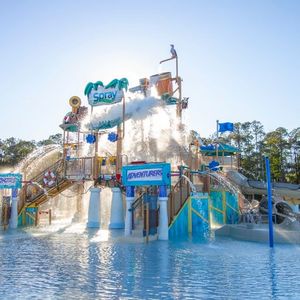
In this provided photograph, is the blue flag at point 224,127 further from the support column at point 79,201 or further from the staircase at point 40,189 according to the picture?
the support column at point 79,201

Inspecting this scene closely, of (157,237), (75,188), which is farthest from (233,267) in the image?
(75,188)

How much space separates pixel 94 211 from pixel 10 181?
21.8 ft

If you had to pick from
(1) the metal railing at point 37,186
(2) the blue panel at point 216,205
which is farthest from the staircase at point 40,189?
(2) the blue panel at point 216,205

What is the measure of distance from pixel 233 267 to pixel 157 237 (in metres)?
8.25

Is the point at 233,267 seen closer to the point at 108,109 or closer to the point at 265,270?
the point at 265,270

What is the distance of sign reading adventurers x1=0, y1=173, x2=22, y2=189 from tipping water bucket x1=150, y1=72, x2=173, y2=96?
1496cm

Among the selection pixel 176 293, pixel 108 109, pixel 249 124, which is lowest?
pixel 176 293

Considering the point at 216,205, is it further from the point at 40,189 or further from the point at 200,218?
the point at 40,189

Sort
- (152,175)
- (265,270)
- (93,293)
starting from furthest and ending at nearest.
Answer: (152,175)
(265,270)
(93,293)

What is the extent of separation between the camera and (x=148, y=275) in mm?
11711

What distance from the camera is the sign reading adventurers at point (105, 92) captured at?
29.5 meters

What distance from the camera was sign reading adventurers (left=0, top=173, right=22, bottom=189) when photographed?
28.2 meters

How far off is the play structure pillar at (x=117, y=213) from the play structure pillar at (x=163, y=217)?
8.19m

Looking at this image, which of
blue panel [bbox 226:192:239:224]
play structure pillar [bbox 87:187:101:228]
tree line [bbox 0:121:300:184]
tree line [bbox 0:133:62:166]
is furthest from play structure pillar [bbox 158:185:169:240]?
tree line [bbox 0:133:62:166]
